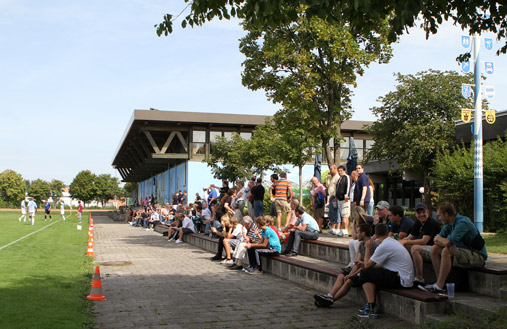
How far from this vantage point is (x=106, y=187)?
12175 centimetres

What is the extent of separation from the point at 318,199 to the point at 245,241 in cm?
364

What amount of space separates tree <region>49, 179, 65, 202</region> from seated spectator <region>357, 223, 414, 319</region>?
147081mm

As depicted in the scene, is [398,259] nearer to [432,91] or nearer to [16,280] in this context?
[16,280]

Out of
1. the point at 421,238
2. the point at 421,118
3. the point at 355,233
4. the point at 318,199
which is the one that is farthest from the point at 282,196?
the point at 421,118

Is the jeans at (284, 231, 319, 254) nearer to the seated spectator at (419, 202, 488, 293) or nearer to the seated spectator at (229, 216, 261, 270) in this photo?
the seated spectator at (229, 216, 261, 270)

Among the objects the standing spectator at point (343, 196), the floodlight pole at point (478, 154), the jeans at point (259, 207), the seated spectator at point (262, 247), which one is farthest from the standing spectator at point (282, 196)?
the floodlight pole at point (478, 154)

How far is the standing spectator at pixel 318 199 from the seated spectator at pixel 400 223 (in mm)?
6411

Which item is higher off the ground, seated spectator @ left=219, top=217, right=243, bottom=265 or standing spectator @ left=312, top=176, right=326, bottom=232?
standing spectator @ left=312, top=176, right=326, bottom=232

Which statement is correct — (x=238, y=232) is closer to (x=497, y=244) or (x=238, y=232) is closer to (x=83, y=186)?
(x=497, y=244)

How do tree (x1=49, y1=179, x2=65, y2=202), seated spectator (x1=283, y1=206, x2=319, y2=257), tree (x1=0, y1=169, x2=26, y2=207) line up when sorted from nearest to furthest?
seated spectator (x1=283, y1=206, x2=319, y2=257) → tree (x1=0, y1=169, x2=26, y2=207) → tree (x1=49, y1=179, x2=65, y2=202)

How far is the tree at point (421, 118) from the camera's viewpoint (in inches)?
1260

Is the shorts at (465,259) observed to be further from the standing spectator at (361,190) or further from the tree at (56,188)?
the tree at (56,188)

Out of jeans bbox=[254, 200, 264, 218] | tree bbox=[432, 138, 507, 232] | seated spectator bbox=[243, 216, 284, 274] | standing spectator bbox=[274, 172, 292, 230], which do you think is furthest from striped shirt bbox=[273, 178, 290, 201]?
tree bbox=[432, 138, 507, 232]

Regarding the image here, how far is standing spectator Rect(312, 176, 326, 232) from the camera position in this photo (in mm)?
15500
